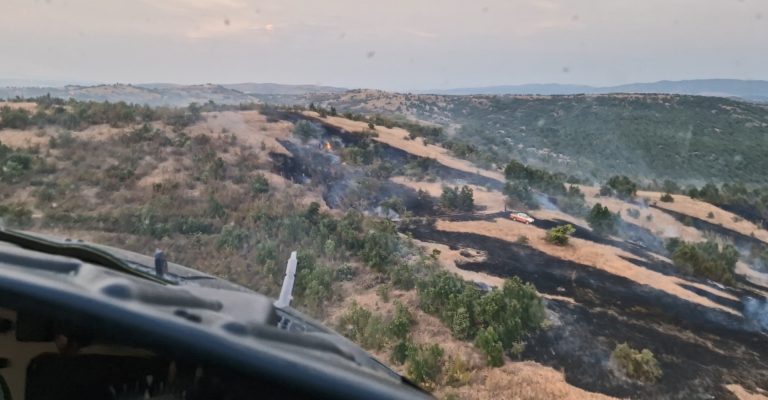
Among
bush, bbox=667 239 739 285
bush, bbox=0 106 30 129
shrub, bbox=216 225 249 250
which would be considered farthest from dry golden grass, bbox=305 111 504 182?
shrub, bbox=216 225 249 250

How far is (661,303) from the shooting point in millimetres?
10695

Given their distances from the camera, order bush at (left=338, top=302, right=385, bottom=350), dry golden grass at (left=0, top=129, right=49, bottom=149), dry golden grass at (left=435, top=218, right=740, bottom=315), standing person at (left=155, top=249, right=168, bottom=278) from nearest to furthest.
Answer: standing person at (left=155, top=249, right=168, bottom=278) → bush at (left=338, top=302, right=385, bottom=350) → dry golden grass at (left=435, top=218, right=740, bottom=315) → dry golden grass at (left=0, top=129, right=49, bottom=149)

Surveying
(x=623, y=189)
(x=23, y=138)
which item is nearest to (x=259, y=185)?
(x=23, y=138)

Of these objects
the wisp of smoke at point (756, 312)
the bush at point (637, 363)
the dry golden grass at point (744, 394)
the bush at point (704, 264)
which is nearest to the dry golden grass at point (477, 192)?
the bush at point (704, 264)

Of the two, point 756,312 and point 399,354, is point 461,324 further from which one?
point 756,312

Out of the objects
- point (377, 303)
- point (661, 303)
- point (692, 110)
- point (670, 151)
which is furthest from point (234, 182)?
point (692, 110)

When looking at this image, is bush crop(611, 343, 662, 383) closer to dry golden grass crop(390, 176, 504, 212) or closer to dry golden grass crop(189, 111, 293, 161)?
dry golden grass crop(390, 176, 504, 212)

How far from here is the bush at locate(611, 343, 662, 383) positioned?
740 centimetres

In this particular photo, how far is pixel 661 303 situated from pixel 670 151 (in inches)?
1352

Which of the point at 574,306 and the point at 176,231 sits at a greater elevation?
the point at 176,231

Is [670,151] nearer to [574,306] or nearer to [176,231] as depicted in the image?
[574,306]

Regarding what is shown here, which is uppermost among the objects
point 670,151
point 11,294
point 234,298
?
point 11,294

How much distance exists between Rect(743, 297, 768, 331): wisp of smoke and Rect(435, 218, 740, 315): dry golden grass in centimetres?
29

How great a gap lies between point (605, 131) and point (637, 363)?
4284 centimetres
